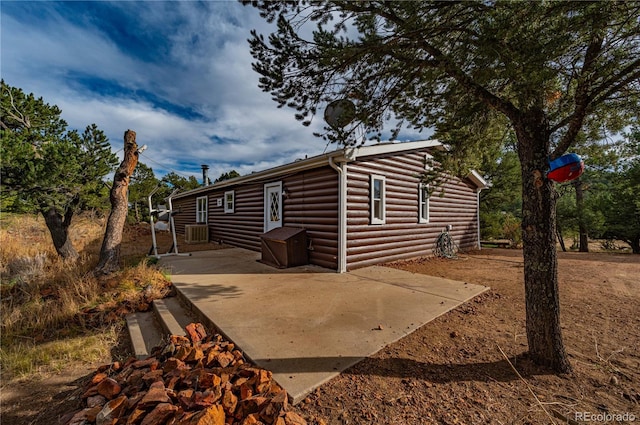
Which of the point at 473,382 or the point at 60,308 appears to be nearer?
the point at 473,382

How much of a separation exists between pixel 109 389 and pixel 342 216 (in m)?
4.27

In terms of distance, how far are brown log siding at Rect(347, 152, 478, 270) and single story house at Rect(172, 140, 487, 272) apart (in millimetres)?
23

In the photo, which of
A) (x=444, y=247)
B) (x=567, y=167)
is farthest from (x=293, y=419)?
(x=444, y=247)

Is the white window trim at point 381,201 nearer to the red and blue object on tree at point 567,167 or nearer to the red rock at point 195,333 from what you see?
the red and blue object on tree at point 567,167

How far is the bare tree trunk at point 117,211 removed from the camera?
5.21 m

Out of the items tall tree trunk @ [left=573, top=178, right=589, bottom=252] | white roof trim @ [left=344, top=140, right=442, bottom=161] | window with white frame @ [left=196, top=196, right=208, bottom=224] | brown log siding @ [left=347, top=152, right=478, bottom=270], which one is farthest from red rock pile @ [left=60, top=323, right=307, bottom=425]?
tall tree trunk @ [left=573, top=178, right=589, bottom=252]

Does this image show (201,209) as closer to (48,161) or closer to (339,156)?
(48,161)

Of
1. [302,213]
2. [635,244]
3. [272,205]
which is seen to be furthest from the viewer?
[635,244]

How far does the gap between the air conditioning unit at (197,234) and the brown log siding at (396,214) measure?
834 centimetres

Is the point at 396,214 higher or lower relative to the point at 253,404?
higher

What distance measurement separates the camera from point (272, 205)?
7754 mm

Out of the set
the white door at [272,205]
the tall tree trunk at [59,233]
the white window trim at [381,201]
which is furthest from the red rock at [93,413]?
the tall tree trunk at [59,233]

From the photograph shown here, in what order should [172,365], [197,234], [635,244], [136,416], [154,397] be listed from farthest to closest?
1. [197,234]
2. [635,244]
3. [172,365]
4. [154,397]
5. [136,416]

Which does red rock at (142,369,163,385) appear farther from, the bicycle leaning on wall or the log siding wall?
the bicycle leaning on wall
